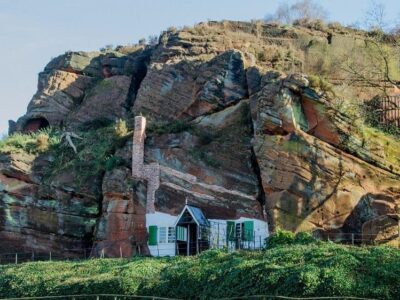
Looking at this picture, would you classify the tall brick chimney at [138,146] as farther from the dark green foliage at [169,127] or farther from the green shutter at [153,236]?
the green shutter at [153,236]

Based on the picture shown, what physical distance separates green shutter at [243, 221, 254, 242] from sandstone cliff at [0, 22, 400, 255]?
70cm

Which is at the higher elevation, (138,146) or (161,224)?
(138,146)

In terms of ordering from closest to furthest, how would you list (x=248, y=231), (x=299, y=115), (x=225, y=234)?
(x=248, y=231)
(x=225, y=234)
(x=299, y=115)

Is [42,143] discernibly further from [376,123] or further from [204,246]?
[376,123]

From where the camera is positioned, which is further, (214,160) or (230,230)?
(214,160)

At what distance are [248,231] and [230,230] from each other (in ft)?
3.09

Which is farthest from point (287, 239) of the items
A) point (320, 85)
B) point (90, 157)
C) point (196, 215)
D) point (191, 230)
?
point (90, 157)

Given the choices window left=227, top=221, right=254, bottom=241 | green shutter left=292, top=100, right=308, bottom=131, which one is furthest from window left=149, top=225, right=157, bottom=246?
green shutter left=292, top=100, right=308, bottom=131

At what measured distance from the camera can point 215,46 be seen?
151ft

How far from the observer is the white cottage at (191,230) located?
115ft

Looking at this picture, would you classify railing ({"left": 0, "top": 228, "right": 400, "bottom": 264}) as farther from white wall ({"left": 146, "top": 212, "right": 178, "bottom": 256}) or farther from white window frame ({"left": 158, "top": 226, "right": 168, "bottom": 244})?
white window frame ({"left": 158, "top": 226, "right": 168, "bottom": 244})

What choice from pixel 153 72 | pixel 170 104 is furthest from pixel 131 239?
pixel 153 72

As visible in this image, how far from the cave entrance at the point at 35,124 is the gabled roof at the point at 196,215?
696 inches

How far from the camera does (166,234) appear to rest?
3653 centimetres
